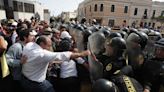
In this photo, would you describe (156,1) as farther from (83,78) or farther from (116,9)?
(83,78)

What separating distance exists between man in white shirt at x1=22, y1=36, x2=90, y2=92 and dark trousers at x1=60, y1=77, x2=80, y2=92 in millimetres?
411

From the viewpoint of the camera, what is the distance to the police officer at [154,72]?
8.30ft

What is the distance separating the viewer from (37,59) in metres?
2.66

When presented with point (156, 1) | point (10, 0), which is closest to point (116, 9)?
point (156, 1)

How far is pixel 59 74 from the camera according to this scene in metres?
3.36

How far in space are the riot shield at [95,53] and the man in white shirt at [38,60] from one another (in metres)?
0.18

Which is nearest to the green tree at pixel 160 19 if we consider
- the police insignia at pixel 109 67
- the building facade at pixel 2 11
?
the building facade at pixel 2 11

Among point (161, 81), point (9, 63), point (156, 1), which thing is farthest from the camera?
point (156, 1)

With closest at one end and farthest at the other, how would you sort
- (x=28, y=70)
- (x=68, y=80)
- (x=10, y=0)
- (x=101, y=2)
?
(x=28, y=70), (x=68, y=80), (x=10, y=0), (x=101, y=2)

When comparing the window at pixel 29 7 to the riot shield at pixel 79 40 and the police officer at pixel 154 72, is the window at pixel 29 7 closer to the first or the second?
the riot shield at pixel 79 40

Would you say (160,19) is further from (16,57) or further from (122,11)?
(16,57)

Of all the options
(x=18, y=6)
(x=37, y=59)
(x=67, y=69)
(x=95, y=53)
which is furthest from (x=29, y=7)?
(x=37, y=59)

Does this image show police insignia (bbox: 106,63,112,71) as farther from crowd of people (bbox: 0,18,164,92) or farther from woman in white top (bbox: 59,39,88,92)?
woman in white top (bbox: 59,39,88,92)

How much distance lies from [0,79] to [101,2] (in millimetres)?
39375
